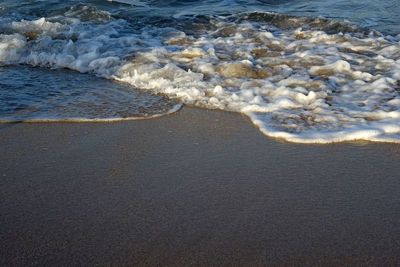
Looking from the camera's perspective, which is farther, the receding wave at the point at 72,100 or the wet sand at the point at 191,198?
the receding wave at the point at 72,100

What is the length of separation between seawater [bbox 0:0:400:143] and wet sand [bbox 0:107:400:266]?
29 cm

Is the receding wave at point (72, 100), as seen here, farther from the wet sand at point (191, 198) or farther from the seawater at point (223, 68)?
the wet sand at point (191, 198)

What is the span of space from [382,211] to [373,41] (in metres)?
3.61

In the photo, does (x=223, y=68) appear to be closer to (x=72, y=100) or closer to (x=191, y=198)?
(x=72, y=100)

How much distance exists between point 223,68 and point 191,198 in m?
2.27

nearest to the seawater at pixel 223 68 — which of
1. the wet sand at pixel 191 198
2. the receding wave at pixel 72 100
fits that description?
the receding wave at pixel 72 100

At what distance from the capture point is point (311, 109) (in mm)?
3205

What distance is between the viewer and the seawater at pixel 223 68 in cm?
312

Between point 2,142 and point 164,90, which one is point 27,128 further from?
point 164,90

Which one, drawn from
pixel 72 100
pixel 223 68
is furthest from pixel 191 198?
pixel 223 68

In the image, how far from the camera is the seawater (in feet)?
10.2

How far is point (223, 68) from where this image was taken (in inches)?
164

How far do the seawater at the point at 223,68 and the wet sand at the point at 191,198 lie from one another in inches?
11.6

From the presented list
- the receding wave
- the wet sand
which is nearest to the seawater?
the receding wave
